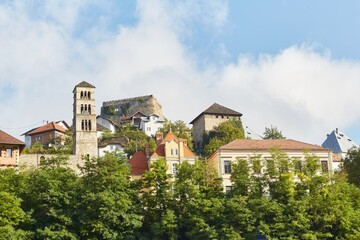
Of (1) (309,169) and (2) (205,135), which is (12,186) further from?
(2) (205,135)

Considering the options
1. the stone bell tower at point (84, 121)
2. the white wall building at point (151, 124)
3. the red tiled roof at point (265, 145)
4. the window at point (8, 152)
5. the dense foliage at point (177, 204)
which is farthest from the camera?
the white wall building at point (151, 124)

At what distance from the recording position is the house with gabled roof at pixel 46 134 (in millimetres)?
97450

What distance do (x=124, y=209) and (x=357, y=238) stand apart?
Result: 1740 cm

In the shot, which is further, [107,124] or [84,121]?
[107,124]

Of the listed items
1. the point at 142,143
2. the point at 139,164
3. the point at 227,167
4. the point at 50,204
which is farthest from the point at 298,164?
the point at 142,143

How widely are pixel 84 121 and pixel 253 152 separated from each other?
30.0 metres

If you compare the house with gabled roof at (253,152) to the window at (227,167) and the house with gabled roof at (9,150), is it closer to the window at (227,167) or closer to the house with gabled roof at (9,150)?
the window at (227,167)

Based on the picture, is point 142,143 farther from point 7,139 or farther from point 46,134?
point 7,139

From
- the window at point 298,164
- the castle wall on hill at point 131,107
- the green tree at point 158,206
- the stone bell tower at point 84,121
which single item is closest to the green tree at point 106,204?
the green tree at point 158,206

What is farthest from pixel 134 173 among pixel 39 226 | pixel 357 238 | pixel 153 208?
pixel 357 238

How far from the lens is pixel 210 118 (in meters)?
97.2

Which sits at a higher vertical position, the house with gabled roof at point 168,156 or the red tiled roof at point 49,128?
the red tiled roof at point 49,128

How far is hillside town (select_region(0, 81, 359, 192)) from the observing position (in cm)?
5581

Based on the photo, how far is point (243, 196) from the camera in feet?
139
